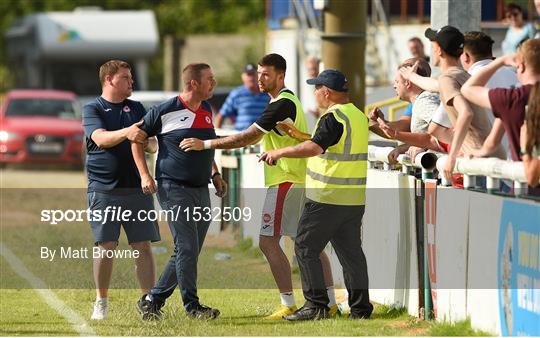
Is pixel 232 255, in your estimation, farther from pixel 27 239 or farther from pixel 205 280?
pixel 27 239

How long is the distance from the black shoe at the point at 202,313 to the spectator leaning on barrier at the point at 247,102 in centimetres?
851

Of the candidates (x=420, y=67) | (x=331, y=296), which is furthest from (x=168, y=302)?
(x=420, y=67)

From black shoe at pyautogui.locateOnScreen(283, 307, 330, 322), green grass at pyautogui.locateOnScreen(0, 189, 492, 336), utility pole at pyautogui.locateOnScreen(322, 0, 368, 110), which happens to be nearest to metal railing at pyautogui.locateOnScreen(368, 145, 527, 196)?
green grass at pyautogui.locateOnScreen(0, 189, 492, 336)

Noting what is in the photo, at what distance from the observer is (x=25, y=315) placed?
1180 cm

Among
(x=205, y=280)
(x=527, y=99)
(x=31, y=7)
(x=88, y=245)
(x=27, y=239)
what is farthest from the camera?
(x=31, y=7)

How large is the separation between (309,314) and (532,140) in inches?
115

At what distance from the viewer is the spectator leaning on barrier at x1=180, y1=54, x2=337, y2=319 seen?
11.3 metres

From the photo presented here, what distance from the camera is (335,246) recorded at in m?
11.2

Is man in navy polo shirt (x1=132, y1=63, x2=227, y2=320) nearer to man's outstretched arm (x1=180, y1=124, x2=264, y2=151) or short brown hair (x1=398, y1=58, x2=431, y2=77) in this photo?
man's outstretched arm (x1=180, y1=124, x2=264, y2=151)

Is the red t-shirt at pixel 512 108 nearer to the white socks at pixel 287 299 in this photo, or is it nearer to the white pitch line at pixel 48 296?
the white socks at pixel 287 299

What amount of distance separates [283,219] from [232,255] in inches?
134

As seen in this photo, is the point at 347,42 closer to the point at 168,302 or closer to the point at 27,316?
the point at 168,302

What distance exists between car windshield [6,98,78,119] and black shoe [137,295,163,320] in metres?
22.2

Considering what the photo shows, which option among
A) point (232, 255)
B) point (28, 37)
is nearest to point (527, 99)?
point (232, 255)
